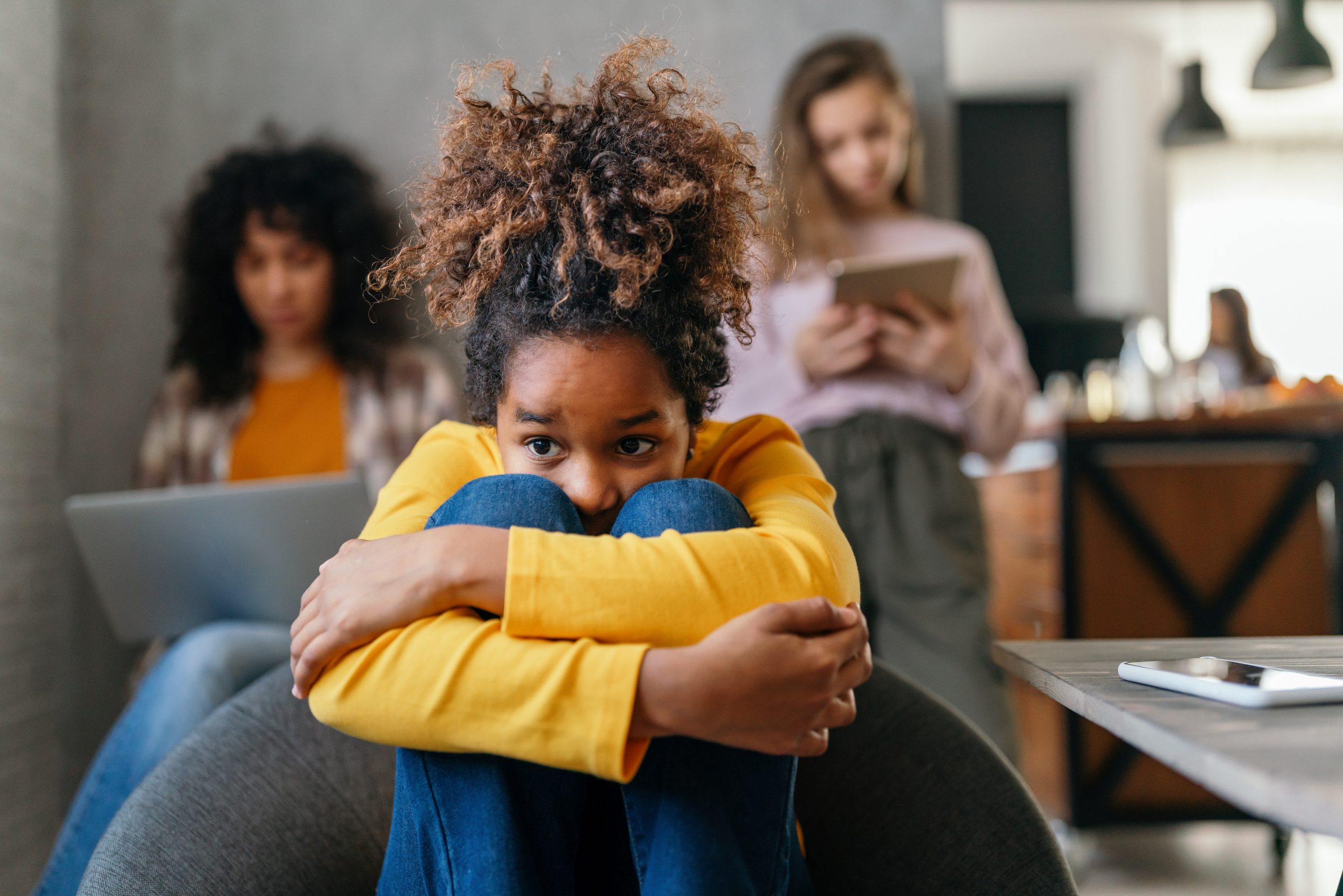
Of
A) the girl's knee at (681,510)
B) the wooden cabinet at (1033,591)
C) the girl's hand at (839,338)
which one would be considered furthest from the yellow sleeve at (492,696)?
the wooden cabinet at (1033,591)

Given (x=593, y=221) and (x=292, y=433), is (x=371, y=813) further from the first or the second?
(x=292, y=433)

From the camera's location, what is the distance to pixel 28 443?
1.73 meters

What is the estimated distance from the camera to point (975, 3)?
4879 mm

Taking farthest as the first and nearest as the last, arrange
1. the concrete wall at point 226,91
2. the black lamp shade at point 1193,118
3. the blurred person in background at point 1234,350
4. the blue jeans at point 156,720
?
the black lamp shade at point 1193,118
the blurred person in background at point 1234,350
the concrete wall at point 226,91
the blue jeans at point 156,720

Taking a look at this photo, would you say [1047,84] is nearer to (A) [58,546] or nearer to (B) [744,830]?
(A) [58,546]

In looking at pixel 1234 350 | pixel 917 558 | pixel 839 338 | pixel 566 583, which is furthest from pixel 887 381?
pixel 1234 350

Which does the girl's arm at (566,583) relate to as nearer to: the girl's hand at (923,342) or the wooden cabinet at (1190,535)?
the girl's hand at (923,342)

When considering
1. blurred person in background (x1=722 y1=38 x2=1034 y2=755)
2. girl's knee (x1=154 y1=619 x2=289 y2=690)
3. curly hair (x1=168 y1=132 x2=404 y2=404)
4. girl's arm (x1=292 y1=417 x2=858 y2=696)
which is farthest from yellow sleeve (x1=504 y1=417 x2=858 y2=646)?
curly hair (x1=168 y1=132 x2=404 y2=404)

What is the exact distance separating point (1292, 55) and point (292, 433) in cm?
277

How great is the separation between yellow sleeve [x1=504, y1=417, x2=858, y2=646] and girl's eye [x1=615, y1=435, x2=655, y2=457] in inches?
5.7

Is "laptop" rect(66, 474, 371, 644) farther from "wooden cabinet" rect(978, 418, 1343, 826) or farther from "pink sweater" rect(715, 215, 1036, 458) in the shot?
"wooden cabinet" rect(978, 418, 1343, 826)

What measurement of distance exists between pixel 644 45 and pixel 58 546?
5.15 ft

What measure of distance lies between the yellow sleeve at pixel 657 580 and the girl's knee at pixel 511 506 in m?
0.05

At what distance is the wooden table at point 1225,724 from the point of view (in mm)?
423
